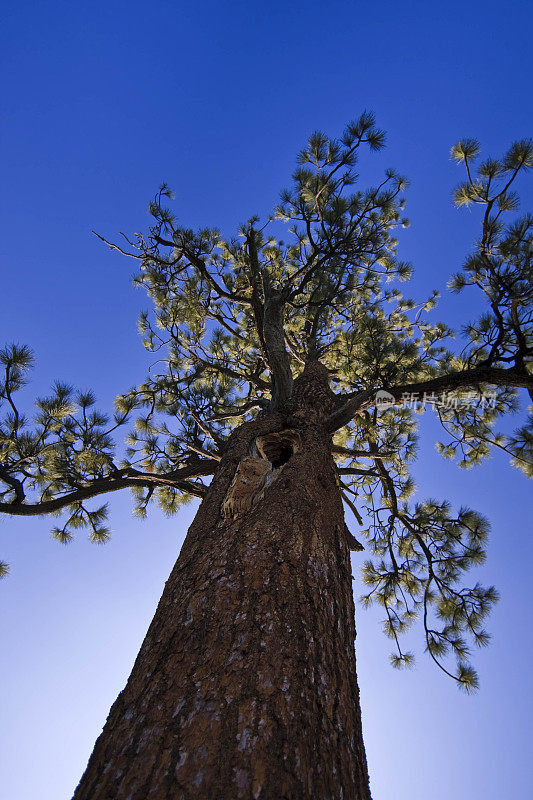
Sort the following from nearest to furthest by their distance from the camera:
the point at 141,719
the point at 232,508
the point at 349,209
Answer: the point at 141,719, the point at 232,508, the point at 349,209

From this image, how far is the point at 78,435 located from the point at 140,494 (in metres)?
1.12

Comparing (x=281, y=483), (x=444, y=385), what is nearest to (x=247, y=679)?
(x=281, y=483)

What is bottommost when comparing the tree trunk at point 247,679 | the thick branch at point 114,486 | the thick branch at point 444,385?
the tree trunk at point 247,679

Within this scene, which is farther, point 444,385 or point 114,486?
point 114,486

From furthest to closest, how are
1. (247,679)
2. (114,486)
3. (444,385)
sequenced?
(114,486)
(444,385)
(247,679)

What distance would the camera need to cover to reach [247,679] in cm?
106

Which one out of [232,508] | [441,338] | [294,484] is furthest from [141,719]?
[441,338]

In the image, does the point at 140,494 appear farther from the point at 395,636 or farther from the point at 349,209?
the point at 349,209

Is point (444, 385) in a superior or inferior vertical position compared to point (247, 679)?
superior

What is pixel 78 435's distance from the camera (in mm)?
3883

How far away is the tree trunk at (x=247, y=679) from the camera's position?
87cm

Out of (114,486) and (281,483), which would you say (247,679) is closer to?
(281,483)

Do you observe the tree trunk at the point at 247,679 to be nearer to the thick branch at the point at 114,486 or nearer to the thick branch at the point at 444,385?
the thick branch at the point at 444,385

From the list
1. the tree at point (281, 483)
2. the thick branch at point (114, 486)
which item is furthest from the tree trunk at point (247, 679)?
the thick branch at point (114, 486)
